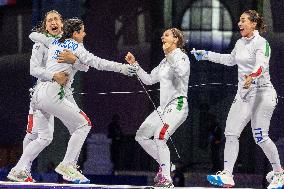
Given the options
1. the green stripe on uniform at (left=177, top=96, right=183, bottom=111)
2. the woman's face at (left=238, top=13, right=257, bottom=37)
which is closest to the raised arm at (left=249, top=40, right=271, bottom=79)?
the woman's face at (left=238, top=13, right=257, bottom=37)

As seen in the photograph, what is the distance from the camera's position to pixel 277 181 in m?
7.37

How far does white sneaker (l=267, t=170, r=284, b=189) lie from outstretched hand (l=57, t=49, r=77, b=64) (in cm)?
231

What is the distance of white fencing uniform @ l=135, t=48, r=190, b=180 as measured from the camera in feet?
24.6

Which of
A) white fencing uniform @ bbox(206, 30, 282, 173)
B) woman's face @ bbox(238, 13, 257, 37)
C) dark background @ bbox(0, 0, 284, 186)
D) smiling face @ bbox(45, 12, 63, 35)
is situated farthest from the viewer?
dark background @ bbox(0, 0, 284, 186)

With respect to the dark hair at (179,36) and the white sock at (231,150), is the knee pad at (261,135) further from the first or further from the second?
the dark hair at (179,36)

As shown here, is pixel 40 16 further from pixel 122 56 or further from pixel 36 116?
pixel 36 116

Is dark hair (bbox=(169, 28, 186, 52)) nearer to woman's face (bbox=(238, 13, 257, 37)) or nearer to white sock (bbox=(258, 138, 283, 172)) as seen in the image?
woman's face (bbox=(238, 13, 257, 37))

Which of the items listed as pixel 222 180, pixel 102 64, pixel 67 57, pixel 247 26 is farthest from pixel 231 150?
pixel 67 57

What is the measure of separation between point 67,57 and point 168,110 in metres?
1.15

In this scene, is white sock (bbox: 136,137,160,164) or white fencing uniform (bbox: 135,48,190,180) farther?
white sock (bbox: 136,137,160,164)

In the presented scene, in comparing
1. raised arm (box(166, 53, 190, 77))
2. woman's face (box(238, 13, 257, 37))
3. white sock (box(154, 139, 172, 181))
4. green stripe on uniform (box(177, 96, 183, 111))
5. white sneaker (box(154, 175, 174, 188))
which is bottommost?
white sneaker (box(154, 175, 174, 188))

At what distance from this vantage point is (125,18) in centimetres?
1227

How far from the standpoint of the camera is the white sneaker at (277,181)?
289 inches

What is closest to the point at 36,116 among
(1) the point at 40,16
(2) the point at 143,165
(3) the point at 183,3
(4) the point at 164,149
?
(4) the point at 164,149
